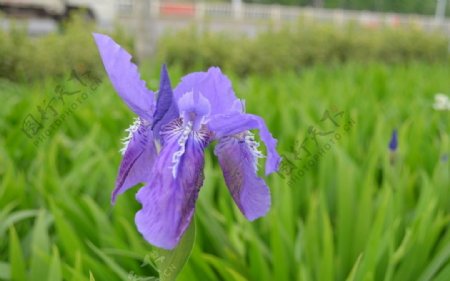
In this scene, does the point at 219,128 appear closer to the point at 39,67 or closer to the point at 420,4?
the point at 39,67

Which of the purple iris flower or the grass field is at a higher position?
the purple iris flower

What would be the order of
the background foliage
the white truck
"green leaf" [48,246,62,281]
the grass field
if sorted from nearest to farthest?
"green leaf" [48,246,62,281] → the grass field → the white truck → the background foliage

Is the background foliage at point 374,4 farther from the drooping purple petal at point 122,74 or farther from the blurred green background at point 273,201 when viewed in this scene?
the drooping purple petal at point 122,74

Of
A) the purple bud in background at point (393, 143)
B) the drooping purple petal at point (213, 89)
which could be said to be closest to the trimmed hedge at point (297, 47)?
the purple bud in background at point (393, 143)

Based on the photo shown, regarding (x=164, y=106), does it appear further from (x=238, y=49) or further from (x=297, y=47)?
(x=297, y=47)

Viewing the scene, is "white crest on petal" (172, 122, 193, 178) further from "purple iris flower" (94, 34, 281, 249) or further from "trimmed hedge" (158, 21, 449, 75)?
"trimmed hedge" (158, 21, 449, 75)

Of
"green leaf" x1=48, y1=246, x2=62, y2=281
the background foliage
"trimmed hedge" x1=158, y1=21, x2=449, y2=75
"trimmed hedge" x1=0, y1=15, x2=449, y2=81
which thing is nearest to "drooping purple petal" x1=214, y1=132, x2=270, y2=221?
"green leaf" x1=48, y1=246, x2=62, y2=281

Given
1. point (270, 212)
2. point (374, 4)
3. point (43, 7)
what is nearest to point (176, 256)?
point (270, 212)
